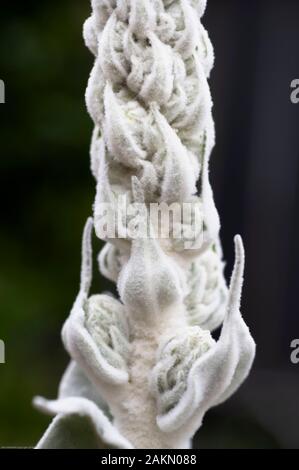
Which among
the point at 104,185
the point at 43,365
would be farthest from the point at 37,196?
the point at 104,185

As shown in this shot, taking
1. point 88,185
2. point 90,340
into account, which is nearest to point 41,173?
point 88,185

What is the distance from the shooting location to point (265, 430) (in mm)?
3613

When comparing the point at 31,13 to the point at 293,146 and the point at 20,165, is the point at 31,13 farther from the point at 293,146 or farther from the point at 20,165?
the point at 293,146

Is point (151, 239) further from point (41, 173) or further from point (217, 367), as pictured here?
point (41, 173)

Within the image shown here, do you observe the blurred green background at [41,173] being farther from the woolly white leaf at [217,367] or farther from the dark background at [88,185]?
the woolly white leaf at [217,367]

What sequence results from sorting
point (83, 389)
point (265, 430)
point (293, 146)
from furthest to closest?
point (293, 146)
point (265, 430)
point (83, 389)

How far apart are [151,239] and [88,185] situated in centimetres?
290

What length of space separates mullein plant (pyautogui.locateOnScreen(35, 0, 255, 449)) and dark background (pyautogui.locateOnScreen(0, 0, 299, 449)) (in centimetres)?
257

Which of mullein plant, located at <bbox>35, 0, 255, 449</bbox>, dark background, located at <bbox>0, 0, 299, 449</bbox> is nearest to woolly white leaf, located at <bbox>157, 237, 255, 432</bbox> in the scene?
mullein plant, located at <bbox>35, 0, 255, 449</bbox>

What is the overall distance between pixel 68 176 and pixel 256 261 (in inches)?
40.5

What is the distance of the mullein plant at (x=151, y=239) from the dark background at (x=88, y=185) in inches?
101

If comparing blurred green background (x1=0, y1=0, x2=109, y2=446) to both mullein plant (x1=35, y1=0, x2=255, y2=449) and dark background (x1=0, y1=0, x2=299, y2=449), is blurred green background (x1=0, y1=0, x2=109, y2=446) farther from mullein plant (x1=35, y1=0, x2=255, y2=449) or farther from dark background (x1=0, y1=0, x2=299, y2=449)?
mullein plant (x1=35, y1=0, x2=255, y2=449)

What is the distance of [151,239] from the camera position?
94 centimetres

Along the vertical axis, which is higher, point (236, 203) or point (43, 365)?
point (236, 203)
